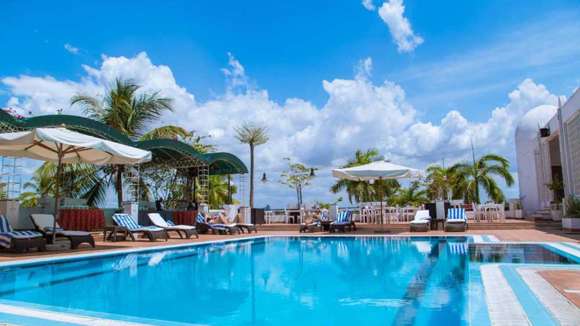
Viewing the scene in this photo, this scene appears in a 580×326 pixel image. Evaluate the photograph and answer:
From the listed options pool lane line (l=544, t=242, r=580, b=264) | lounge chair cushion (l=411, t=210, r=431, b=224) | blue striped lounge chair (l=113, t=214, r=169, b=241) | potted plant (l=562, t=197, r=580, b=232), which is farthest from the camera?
lounge chair cushion (l=411, t=210, r=431, b=224)

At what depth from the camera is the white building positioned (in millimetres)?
15264

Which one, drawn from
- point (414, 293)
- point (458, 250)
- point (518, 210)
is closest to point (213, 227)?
point (458, 250)

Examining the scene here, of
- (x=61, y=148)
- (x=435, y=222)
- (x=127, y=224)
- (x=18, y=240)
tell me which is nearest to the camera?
(x=18, y=240)

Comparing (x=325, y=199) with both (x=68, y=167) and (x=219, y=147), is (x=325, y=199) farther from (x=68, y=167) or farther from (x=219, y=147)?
Answer: (x=68, y=167)

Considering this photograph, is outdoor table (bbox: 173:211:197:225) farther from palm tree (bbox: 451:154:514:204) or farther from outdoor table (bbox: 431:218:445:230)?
palm tree (bbox: 451:154:514:204)

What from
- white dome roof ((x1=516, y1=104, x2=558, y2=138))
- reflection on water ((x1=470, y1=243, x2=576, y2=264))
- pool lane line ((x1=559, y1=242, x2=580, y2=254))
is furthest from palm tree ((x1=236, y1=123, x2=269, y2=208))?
pool lane line ((x1=559, y1=242, x2=580, y2=254))

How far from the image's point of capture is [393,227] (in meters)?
17.2

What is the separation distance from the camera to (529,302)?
4.14m

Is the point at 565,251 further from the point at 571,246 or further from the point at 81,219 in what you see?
the point at 81,219

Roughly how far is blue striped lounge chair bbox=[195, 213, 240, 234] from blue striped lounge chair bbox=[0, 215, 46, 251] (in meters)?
7.47

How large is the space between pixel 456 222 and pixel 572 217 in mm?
3384

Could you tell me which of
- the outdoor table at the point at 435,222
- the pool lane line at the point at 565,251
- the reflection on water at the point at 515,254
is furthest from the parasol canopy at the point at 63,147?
the outdoor table at the point at 435,222

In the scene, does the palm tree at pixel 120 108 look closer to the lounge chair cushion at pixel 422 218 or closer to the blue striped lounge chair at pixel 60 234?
the blue striped lounge chair at pixel 60 234

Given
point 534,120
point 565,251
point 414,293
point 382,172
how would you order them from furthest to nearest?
point 534,120 < point 382,172 < point 565,251 < point 414,293
